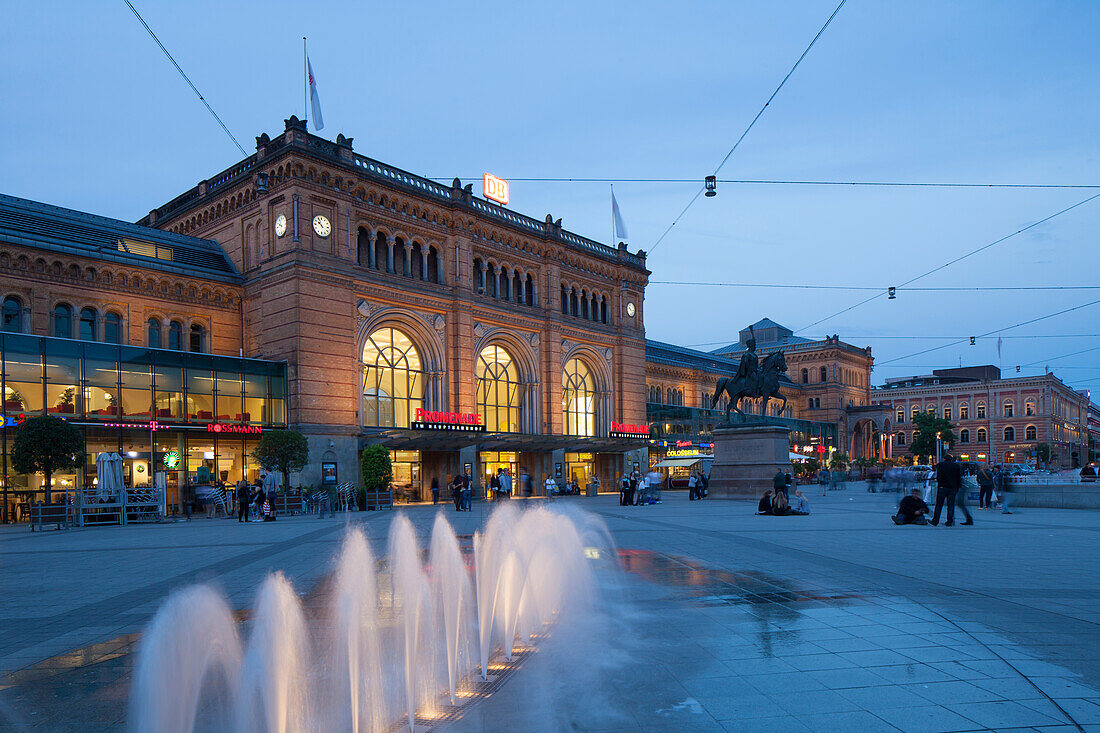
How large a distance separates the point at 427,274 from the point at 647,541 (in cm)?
3478

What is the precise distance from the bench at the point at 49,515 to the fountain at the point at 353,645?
20.7 m

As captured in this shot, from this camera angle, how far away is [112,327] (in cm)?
4109

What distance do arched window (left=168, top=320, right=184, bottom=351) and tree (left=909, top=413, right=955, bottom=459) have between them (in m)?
101

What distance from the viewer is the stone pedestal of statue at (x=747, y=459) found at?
131ft

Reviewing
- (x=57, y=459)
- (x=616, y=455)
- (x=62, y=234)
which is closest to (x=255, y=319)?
(x=62, y=234)

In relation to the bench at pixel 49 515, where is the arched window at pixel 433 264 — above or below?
above

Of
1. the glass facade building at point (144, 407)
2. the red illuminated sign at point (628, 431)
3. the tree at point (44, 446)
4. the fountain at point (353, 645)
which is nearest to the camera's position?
the fountain at point (353, 645)

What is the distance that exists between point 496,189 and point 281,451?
93.7 ft

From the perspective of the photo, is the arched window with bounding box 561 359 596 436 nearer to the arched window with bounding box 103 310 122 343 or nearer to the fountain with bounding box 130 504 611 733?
the arched window with bounding box 103 310 122 343

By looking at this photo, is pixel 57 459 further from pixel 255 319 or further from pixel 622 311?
pixel 622 311

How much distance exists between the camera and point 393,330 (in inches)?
1895

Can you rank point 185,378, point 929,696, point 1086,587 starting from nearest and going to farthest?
point 929,696, point 1086,587, point 185,378

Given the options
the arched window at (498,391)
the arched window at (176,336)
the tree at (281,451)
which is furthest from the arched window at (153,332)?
the arched window at (498,391)

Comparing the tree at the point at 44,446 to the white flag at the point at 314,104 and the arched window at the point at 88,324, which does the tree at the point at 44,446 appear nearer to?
the arched window at the point at 88,324
